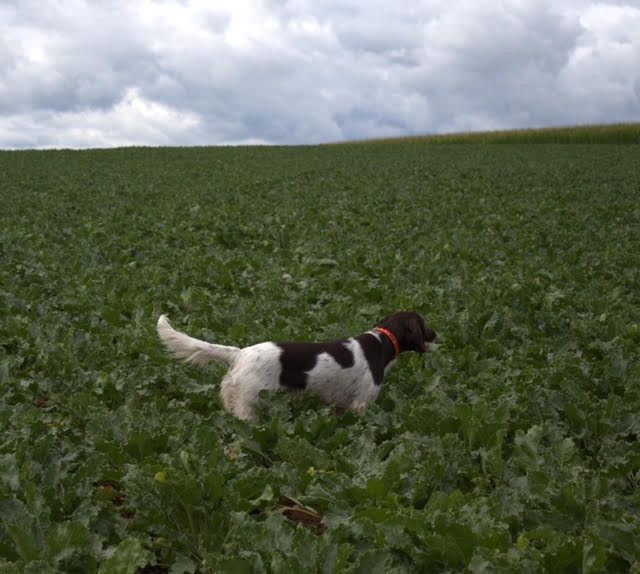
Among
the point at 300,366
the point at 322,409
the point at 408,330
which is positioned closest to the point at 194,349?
the point at 300,366

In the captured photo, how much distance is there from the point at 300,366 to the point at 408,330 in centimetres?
116

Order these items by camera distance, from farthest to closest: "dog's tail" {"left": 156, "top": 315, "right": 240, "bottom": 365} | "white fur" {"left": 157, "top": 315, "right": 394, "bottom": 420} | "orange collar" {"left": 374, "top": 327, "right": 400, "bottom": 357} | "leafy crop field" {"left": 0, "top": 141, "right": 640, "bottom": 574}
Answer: "orange collar" {"left": 374, "top": 327, "right": 400, "bottom": 357} → "dog's tail" {"left": 156, "top": 315, "right": 240, "bottom": 365} → "white fur" {"left": 157, "top": 315, "right": 394, "bottom": 420} → "leafy crop field" {"left": 0, "top": 141, "right": 640, "bottom": 574}

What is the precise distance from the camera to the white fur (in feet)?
17.1

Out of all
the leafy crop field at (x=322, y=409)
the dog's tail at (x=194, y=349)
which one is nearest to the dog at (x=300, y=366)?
the dog's tail at (x=194, y=349)

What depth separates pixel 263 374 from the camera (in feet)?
17.1

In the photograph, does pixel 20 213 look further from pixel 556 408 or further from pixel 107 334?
pixel 556 408

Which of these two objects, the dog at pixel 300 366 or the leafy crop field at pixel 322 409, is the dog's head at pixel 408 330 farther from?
the leafy crop field at pixel 322 409

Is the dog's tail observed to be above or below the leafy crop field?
above

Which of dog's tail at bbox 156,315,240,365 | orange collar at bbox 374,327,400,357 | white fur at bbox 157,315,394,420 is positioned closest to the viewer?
white fur at bbox 157,315,394,420

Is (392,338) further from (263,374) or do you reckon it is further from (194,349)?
(194,349)

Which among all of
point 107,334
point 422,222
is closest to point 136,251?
point 107,334

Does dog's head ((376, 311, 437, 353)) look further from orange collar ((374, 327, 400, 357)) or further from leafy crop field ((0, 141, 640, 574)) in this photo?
leafy crop field ((0, 141, 640, 574))

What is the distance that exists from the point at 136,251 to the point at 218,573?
34.9ft

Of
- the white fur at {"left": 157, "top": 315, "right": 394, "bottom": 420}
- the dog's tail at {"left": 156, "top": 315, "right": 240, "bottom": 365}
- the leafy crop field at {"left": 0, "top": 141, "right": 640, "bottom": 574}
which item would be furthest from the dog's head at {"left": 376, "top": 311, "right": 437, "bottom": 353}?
the dog's tail at {"left": 156, "top": 315, "right": 240, "bottom": 365}
